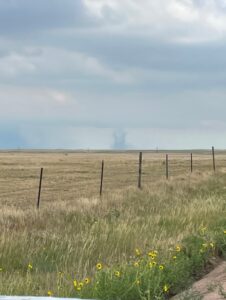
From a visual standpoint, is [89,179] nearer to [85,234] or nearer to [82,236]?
[85,234]

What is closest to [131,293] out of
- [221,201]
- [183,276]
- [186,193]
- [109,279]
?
[109,279]

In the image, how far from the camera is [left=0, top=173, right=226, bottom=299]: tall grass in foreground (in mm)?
7156

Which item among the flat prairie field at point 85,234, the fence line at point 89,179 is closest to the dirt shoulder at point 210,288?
the flat prairie field at point 85,234

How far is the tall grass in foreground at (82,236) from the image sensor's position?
282 inches

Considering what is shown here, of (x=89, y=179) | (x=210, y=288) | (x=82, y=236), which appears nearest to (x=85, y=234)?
(x=82, y=236)

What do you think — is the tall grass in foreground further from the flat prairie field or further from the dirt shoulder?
the dirt shoulder

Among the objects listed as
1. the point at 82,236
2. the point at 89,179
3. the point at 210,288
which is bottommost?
the point at 210,288

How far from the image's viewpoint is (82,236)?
9.65 metres

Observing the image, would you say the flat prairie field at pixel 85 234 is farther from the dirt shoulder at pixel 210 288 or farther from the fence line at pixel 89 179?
the fence line at pixel 89 179

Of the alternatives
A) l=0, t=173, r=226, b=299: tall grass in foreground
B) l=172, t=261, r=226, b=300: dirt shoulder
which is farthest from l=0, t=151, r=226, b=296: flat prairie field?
l=172, t=261, r=226, b=300: dirt shoulder

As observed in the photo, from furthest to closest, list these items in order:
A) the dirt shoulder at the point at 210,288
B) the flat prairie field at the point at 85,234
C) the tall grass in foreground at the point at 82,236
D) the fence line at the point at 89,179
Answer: the fence line at the point at 89,179, the flat prairie field at the point at 85,234, the tall grass in foreground at the point at 82,236, the dirt shoulder at the point at 210,288

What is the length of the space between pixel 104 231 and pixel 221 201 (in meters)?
4.80

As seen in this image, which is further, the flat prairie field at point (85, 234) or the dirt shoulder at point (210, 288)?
the flat prairie field at point (85, 234)

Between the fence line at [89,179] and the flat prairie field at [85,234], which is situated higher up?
the fence line at [89,179]
